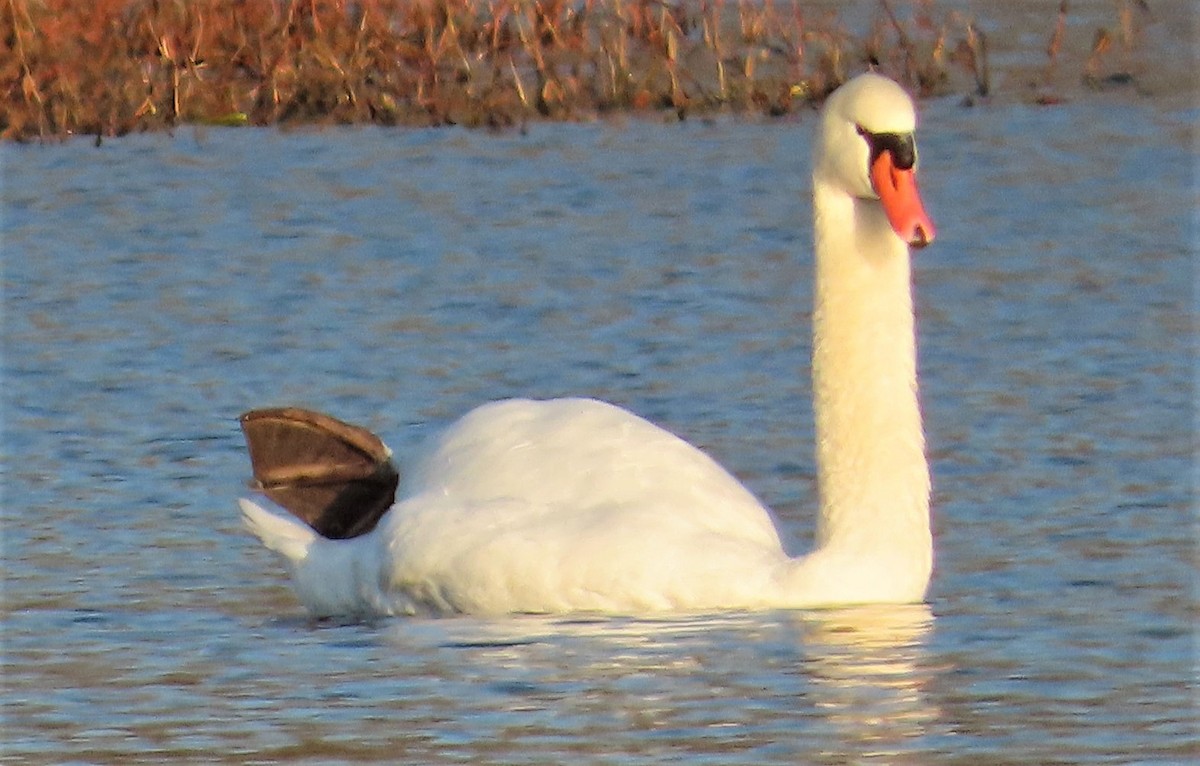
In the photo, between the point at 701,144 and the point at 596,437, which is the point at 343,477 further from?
the point at 701,144

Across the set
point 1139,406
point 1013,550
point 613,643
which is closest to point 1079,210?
point 1139,406

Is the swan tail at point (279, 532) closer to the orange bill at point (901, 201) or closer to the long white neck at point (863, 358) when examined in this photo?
the long white neck at point (863, 358)

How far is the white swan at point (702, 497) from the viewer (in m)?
7.79

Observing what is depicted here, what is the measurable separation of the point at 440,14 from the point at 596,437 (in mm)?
12413

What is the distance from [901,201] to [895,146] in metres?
0.19

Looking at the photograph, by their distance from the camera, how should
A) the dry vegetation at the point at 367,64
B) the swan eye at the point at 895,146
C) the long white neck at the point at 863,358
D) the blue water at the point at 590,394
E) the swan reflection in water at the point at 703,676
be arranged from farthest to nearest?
1. the dry vegetation at the point at 367,64
2. the long white neck at the point at 863,358
3. the swan eye at the point at 895,146
4. the blue water at the point at 590,394
5. the swan reflection in water at the point at 703,676

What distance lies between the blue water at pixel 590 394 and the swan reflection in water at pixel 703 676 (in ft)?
0.05

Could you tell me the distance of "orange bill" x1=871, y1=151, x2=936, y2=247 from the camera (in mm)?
7730

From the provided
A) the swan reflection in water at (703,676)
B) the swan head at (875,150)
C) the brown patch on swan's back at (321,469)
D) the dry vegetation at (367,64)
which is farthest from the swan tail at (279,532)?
the dry vegetation at (367,64)

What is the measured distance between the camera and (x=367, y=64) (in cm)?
2019

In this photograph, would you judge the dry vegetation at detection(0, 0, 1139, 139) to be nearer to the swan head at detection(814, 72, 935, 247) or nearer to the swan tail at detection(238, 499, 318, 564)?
the swan tail at detection(238, 499, 318, 564)

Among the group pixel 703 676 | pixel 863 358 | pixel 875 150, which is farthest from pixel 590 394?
pixel 703 676

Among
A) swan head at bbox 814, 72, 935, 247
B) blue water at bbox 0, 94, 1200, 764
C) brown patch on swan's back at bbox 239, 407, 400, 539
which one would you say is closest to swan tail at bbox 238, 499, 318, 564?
brown patch on swan's back at bbox 239, 407, 400, 539

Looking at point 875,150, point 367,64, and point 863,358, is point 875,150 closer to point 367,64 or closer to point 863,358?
point 863,358
